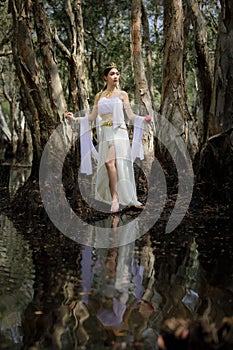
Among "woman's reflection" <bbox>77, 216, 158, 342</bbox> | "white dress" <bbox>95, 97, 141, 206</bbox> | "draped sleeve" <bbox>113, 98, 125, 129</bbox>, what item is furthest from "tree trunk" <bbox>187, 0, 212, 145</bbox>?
"woman's reflection" <bbox>77, 216, 158, 342</bbox>

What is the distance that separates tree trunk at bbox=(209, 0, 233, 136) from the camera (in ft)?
25.5

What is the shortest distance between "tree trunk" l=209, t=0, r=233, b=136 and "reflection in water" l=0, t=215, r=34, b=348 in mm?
3440

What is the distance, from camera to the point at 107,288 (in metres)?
4.08

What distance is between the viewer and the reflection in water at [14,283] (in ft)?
10.9

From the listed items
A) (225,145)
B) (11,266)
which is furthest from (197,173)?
(11,266)

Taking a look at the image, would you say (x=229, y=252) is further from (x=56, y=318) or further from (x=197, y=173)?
(x=197, y=173)

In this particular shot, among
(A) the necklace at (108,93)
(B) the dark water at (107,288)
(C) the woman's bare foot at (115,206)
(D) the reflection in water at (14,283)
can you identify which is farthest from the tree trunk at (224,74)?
(D) the reflection in water at (14,283)

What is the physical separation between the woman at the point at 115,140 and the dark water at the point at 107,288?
2.26m

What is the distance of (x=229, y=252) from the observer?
5238 millimetres

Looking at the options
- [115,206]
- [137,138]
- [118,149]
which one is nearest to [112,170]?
[118,149]

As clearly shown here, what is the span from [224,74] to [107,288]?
4.70 m

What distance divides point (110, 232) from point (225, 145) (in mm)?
2308

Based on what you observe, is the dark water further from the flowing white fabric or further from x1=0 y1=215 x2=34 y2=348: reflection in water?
the flowing white fabric

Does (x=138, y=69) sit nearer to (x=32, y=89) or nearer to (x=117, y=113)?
(x=32, y=89)
